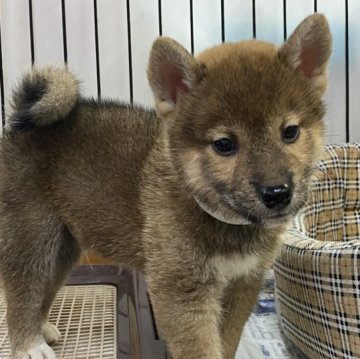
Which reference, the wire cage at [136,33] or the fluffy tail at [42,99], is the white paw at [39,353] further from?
the wire cage at [136,33]

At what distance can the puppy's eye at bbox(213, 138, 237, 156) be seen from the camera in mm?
1190

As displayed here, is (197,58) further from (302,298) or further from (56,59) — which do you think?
(56,59)

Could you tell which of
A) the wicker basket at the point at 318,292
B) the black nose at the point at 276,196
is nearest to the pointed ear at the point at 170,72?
the black nose at the point at 276,196

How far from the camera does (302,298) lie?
160cm

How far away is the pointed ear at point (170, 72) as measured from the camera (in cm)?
125

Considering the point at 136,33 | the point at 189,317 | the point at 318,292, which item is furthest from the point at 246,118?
the point at 136,33

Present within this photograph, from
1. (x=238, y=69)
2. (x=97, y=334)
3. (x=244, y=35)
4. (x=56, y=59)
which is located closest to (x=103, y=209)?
(x=97, y=334)

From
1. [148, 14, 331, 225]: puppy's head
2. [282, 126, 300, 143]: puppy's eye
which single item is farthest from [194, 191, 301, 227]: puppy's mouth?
[282, 126, 300, 143]: puppy's eye

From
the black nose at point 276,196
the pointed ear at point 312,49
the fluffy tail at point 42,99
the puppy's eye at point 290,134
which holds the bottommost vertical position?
the black nose at point 276,196

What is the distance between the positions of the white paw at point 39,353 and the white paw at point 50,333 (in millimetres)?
102

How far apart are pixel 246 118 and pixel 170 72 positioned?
0.72 feet

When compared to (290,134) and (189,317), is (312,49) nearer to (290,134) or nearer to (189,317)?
(290,134)

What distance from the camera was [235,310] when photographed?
1460 millimetres

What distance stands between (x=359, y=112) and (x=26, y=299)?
153 cm
